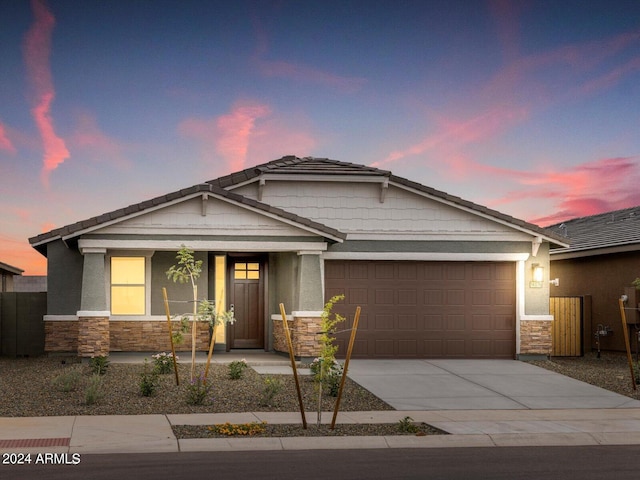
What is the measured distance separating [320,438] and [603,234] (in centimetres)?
1878

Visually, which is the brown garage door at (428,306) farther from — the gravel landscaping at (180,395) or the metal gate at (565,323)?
the gravel landscaping at (180,395)

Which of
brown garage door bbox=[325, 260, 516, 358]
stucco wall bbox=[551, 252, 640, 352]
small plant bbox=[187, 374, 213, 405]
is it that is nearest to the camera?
small plant bbox=[187, 374, 213, 405]

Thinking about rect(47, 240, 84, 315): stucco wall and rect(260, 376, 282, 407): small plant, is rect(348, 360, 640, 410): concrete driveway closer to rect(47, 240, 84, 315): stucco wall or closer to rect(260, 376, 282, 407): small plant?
rect(260, 376, 282, 407): small plant

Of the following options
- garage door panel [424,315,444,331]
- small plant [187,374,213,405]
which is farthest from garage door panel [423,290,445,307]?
small plant [187,374,213,405]

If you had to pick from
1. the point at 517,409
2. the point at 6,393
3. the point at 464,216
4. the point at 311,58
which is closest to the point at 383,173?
the point at 464,216

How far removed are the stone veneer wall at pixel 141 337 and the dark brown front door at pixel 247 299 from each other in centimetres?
152

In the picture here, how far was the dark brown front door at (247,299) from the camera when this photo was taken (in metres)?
23.0

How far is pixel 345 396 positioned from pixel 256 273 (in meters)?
7.41

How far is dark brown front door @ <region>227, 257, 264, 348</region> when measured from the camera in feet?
75.5

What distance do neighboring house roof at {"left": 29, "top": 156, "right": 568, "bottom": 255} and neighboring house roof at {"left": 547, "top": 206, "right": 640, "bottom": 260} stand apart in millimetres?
2528

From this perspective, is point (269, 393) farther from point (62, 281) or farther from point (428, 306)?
point (62, 281)

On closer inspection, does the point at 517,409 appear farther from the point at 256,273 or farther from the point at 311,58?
the point at 311,58

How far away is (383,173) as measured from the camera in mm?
22500

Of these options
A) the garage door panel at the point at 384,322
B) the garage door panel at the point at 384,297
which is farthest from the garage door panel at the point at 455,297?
the garage door panel at the point at 384,322
